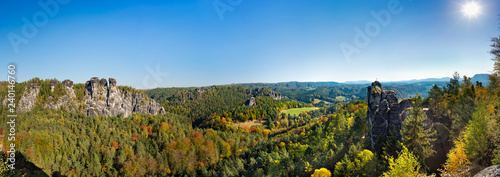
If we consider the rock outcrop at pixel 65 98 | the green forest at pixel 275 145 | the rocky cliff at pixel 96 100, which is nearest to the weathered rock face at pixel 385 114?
the green forest at pixel 275 145

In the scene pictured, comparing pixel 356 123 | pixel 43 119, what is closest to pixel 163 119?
pixel 43 119

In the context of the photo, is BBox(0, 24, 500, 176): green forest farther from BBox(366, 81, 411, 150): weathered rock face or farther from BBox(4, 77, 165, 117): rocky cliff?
BBox(4, 77, 165, 117): rocky cliff

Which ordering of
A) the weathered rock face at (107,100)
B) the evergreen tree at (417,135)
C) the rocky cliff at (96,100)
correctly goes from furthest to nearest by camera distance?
1. the weathered rock face at (107,100)
2. the rocky cliff at (96,100)
3. the evergreen tree at (417,135)

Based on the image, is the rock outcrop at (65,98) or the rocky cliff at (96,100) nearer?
the rocky cliff at (96,100)

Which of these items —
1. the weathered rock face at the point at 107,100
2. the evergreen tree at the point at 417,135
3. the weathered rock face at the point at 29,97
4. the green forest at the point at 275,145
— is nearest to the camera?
the green forest at the point at 275,145

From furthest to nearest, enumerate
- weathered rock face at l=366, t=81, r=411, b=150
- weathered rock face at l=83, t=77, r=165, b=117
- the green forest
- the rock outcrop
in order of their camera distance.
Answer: weathered rock face at l=83, t=77, r=165, b=117 → the rock outcrop → weathered rock face at l=366, t=81, r=411, b=150 → the green forest

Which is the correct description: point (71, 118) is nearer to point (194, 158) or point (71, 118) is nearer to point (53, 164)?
point (53, 164)

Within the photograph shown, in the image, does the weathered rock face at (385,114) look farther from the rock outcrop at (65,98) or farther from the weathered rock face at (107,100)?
the rock outcrop at (65,98)

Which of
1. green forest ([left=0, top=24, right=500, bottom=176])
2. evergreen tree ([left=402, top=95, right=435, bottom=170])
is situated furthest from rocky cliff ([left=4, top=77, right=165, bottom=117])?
evergreen tree ([left=402, top=95, right=435, bottom=170])
